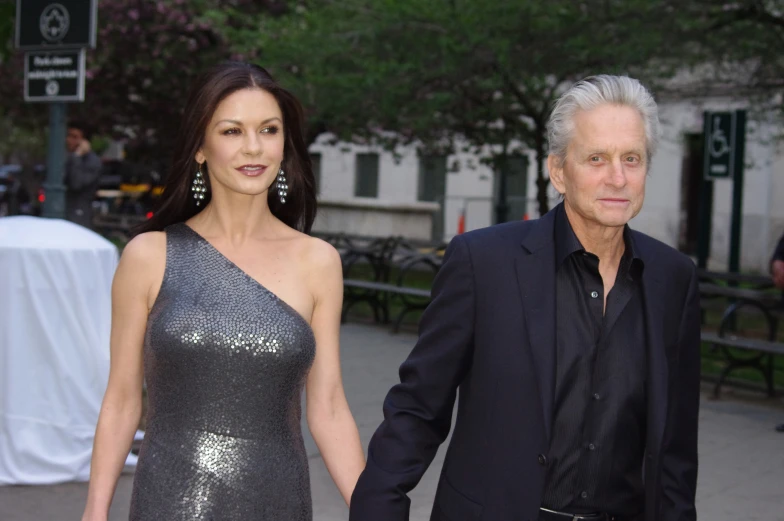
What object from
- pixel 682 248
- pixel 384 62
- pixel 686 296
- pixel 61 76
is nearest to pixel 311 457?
pixel 61 76

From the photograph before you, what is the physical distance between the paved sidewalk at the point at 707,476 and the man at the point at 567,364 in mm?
3183

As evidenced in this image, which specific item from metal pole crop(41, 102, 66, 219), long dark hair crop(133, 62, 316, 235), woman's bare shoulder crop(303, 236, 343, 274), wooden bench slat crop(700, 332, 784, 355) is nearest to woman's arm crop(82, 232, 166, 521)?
long dark hair crop(133, 62, 316, 235)

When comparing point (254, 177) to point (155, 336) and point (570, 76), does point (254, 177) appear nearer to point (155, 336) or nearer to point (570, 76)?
point (155, 336)

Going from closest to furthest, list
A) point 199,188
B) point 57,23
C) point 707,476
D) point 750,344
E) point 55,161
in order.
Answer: point 199,188 < point 707,476 < point 57,23 < point 55,161 < point 750,344

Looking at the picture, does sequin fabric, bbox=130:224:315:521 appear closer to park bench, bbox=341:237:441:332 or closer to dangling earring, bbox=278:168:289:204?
dangling earring, bbox=278:168:289:204

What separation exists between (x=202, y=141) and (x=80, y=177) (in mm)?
13167

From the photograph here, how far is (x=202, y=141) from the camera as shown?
10.4 ft

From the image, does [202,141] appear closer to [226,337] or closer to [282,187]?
[282,187]

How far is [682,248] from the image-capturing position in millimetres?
26062

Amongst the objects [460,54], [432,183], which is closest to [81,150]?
[460,54]

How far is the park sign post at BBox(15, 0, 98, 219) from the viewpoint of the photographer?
7340 mm

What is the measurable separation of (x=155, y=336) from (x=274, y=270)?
37 cm

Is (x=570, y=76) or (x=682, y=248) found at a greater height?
(x=570, y=76)

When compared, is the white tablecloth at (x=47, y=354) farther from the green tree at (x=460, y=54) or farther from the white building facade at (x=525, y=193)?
the white building facade at (x=525, y=193)
